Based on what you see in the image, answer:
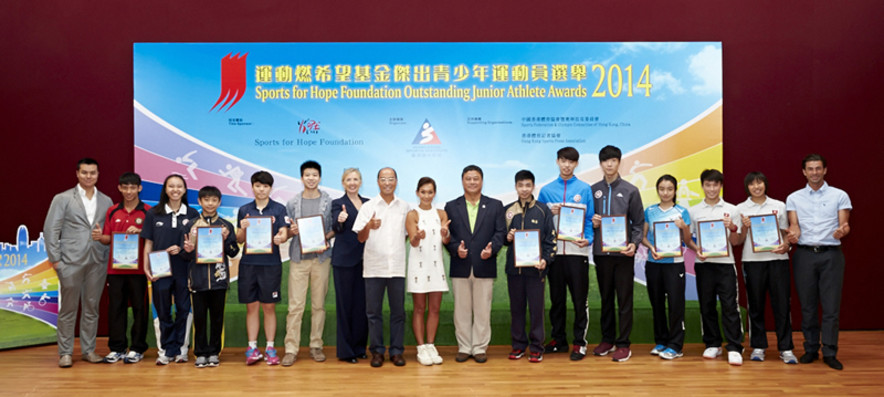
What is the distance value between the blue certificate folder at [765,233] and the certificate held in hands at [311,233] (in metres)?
2.95

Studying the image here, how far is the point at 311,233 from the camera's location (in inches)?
174

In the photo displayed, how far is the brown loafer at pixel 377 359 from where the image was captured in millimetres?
4406

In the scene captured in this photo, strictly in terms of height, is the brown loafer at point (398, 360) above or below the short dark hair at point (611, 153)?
below

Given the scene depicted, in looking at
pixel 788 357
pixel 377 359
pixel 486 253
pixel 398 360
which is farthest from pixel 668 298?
pixel 377 359

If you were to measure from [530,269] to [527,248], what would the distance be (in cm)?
18

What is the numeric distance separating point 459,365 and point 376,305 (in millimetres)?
700

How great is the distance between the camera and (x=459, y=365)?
175 inches

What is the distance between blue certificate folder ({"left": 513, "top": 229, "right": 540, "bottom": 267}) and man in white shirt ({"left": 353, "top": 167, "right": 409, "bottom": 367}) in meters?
0.79

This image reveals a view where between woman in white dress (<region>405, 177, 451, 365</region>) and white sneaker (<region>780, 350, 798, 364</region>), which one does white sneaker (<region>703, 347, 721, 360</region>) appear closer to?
white sneaker (<region>780, 350, 798, 364</region>)

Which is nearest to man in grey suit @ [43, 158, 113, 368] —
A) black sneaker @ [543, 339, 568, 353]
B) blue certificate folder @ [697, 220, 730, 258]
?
black sneaker @ [543, 339, 568, 353]

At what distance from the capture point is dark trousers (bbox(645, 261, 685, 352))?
458cm

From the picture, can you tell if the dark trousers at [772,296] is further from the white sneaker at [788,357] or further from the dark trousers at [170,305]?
the dark trousers at [170,305]

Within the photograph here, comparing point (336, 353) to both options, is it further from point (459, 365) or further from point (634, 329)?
point (634, 329)

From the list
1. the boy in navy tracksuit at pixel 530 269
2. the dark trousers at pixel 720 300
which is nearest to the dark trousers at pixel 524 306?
the boy in navy tracksuit at pixel 530 269
